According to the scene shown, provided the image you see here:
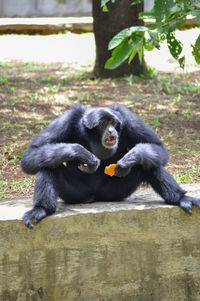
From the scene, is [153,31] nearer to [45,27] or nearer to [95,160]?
[95,160]

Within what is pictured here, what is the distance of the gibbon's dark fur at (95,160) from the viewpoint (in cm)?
528

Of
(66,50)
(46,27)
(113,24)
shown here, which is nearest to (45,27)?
(46,27)

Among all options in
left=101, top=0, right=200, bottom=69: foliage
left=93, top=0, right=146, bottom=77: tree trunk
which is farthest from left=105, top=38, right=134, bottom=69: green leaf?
left=93, top=0, right=146, bottom=77: tree trunk

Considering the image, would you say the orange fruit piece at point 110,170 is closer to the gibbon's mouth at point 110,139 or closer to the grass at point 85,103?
the gibbon's mouth at point 110,139

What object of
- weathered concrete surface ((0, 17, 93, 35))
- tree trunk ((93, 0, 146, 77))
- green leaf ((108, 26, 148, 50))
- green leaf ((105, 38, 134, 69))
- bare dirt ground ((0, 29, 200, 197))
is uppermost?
green leaf ((108, 26, 148, 50))

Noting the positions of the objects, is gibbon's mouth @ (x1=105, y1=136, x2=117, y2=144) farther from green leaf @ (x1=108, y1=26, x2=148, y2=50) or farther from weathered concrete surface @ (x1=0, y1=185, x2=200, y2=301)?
green leaf @ (x1=108, y1=26, x2=148, y2=50)

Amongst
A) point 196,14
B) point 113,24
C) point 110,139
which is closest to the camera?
point 196,14

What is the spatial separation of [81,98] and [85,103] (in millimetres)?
362

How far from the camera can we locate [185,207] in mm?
5234

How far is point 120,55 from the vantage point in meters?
3.96

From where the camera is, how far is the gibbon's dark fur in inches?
208

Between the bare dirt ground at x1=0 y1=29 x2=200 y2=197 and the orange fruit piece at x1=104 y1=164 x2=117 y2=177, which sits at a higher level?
the orange fruit piece at x1=104 y1=164 x2=117 y2=177

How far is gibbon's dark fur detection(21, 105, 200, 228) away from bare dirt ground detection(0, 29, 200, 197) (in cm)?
190

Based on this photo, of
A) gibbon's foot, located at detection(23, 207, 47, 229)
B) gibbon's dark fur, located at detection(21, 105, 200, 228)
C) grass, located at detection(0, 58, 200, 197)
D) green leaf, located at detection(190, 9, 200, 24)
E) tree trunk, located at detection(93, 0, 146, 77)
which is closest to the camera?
green leaf, located at detection(190, 9, 200, 24)
